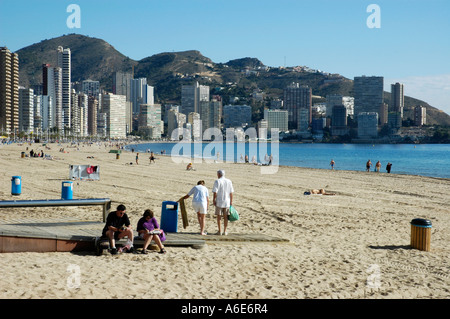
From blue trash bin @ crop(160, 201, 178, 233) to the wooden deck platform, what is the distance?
274mm

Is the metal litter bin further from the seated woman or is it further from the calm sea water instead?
the calm sea water

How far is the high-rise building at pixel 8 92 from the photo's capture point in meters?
142

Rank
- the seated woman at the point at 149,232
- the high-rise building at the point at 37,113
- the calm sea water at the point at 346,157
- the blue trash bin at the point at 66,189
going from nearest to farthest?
the seated woman at the point at 149,232, the blue trash bin at the point at 66,189, the calm sea water at the point at 346,157, the high-rise building at the point at 37,113

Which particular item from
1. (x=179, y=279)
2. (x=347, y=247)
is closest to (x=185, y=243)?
(x=179, y=279)

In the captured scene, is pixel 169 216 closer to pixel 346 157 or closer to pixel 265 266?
pixel 265 266

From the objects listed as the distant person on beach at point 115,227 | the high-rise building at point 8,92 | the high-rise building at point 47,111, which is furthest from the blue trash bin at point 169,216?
the high-rise building at point 47,111

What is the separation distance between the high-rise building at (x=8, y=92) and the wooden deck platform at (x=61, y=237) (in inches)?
5529

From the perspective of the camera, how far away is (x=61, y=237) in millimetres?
8297

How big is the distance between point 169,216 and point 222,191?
125cm

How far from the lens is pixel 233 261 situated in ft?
26.8

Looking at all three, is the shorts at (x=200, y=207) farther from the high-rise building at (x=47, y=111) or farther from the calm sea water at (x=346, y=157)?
the high-rise building at (x=47, y=111)

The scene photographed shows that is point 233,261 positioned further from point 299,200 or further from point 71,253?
point 299,200
